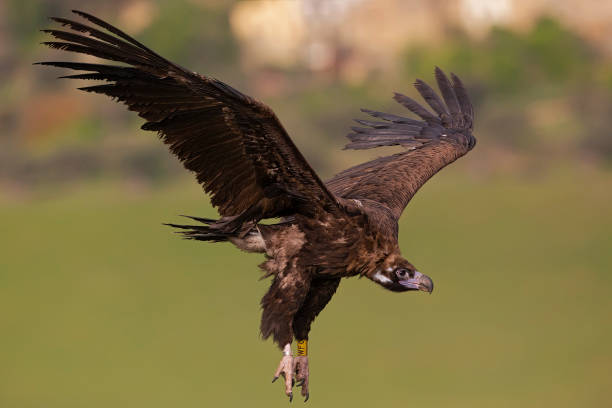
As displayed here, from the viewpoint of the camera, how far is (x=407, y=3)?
42.5 metres

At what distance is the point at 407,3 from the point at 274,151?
37.2 meters

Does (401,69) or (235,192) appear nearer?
(235,192)

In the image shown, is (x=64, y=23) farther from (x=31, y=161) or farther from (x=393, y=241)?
(x=31, y=161)

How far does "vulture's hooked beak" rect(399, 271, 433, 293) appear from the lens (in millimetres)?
6945

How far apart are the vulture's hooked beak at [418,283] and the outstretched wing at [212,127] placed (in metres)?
0.80

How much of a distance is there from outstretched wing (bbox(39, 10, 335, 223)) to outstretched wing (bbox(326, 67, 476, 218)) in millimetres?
1187

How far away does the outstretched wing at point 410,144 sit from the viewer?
804 centimetres

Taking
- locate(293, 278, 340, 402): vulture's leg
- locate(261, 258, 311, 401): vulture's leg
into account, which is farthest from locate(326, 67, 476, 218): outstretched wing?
locate(261, 258, 311, 401): vulture's leg

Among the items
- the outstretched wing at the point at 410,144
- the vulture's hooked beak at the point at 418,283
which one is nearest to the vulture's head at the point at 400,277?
the vulture's hooked beak at the point at 418,283

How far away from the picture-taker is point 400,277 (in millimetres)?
6934

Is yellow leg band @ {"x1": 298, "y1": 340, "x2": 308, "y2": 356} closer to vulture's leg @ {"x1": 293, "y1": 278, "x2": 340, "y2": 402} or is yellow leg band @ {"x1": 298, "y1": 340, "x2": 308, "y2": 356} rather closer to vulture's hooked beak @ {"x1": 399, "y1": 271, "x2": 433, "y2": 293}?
vulture's leg @ {"x1": 293, "y1": 278, "x2": 340, "y2": 402}

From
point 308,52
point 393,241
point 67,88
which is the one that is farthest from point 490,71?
point 393,241

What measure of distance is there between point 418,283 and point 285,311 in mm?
957

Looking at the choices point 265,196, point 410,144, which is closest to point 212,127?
point 265,196
